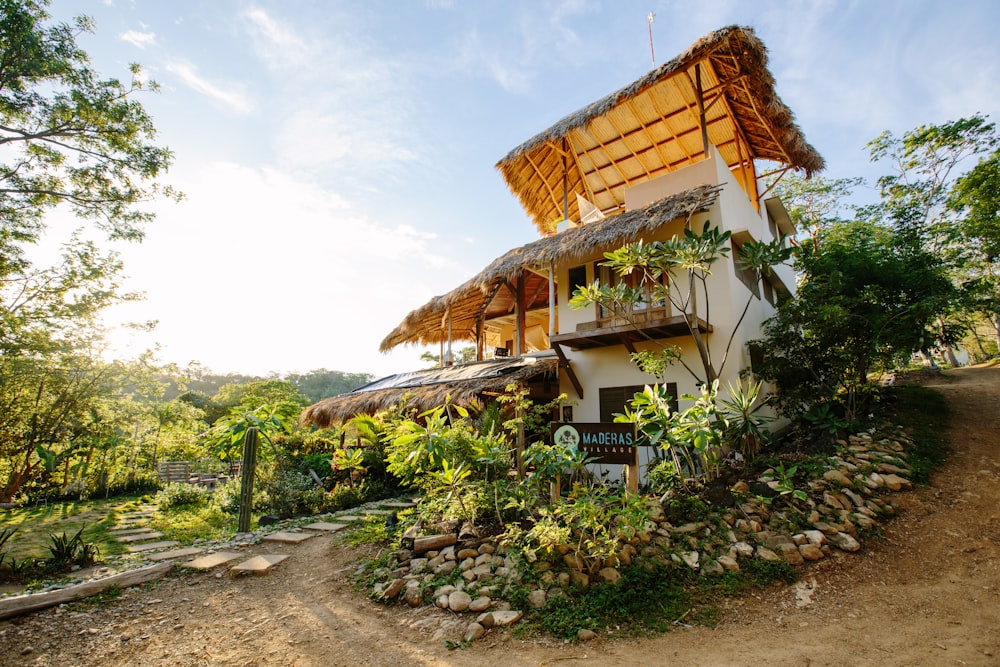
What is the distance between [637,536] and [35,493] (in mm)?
14412

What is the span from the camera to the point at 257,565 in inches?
188

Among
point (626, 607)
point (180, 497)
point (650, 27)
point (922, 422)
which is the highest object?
point (650, 27)

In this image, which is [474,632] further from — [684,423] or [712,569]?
[684,423]

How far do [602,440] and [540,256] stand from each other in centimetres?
448

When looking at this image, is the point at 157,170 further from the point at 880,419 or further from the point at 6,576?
the point at 880,419

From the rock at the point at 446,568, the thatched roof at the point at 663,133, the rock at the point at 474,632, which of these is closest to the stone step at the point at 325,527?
the rock at the point at 446,568

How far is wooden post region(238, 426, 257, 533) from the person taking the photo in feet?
Result: 21.1

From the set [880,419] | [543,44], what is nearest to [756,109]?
[543,44]

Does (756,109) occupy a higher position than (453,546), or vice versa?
(756,109)

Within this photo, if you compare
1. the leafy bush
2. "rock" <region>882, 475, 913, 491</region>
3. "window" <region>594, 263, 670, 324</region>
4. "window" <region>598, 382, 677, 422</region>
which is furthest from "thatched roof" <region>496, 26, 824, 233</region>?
the leafy bush

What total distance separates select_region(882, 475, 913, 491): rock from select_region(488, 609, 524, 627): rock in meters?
4.67

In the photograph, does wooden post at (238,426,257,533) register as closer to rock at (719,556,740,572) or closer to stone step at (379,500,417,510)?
stone step at (379,500,417,510)

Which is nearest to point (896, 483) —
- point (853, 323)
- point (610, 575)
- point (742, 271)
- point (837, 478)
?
point (837, 478)

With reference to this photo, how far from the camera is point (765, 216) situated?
1091cm
